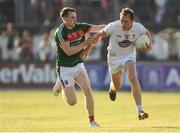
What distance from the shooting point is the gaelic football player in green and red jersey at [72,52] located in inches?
664

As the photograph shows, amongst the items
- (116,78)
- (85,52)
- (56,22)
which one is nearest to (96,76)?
(56,22)

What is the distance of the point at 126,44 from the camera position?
17.9 meters

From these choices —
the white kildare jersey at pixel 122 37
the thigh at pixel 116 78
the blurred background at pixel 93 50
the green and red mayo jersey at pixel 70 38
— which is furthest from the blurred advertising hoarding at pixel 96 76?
the green and red mayo jersey at pixel 70 38

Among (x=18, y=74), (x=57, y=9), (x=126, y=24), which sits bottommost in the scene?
(x=18, y=74)

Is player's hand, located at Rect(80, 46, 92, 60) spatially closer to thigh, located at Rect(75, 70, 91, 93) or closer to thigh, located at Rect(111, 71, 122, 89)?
thigh, located at Rect(75, 70, 91, 93)

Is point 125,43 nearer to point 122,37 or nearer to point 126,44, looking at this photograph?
point 126,44

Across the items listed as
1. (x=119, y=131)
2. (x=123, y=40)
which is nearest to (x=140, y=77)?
(x=123, y=40)

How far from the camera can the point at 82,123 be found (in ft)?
58.3

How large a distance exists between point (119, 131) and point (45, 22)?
19939mm

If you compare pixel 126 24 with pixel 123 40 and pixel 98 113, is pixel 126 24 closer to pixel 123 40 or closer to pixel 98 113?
pixel 123 40

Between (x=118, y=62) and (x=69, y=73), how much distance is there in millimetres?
1486

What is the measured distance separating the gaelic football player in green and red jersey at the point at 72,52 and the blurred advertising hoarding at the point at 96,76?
14.3 metres

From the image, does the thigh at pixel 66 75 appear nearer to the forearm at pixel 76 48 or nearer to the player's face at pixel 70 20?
the forearm at pixel 76 48

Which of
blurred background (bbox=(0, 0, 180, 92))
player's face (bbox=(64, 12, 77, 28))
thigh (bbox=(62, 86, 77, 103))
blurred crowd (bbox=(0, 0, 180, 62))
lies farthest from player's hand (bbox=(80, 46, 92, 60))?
blurred crowd (bbox=(0, 0, 180, 62))
